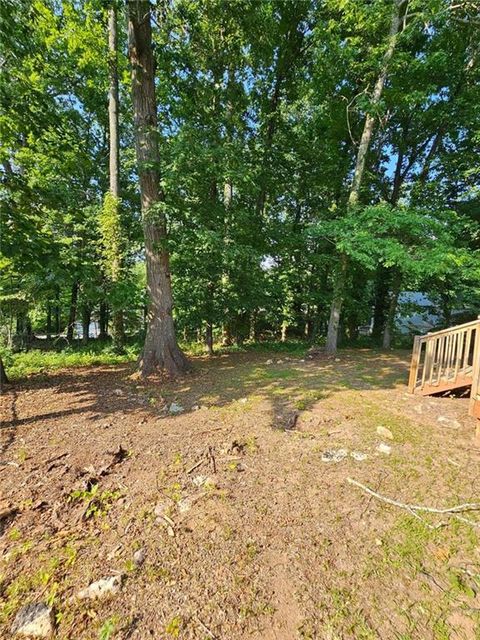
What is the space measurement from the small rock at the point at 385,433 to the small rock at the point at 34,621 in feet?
10.1

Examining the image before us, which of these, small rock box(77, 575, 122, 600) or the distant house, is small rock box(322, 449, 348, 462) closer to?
small rock box(77, 575, 122, 600)

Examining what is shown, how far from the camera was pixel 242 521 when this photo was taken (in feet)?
6.86

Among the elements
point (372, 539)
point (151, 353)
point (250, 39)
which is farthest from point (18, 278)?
point (250, 39)

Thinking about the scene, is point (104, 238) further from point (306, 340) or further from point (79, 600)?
point (306, 340)

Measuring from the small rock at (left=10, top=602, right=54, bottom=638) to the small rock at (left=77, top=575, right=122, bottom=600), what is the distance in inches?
5.8

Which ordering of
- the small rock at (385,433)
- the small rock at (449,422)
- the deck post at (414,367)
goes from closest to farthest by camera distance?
the small rock at (385,433), the small rock at (449,422), the deck post at (414,367)

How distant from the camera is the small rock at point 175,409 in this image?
3939 mm

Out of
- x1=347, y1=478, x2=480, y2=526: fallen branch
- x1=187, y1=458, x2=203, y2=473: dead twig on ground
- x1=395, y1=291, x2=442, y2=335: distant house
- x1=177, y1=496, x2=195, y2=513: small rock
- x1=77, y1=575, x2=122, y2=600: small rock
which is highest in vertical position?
x1=395, y1=291, x2=442, y2=335: distant house

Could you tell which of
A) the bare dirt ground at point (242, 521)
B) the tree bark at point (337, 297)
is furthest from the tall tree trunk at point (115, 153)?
the tree bark at point (337, 297)

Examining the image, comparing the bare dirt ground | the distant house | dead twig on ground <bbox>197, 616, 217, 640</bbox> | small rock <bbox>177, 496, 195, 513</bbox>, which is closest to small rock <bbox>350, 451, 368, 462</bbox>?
the bare dirt ground

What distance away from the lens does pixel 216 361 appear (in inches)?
287

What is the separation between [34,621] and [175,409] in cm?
259

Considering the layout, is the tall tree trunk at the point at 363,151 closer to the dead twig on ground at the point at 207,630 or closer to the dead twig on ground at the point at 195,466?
the dead twig on ground at the point at 195,466

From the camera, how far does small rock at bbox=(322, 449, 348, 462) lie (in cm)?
283
